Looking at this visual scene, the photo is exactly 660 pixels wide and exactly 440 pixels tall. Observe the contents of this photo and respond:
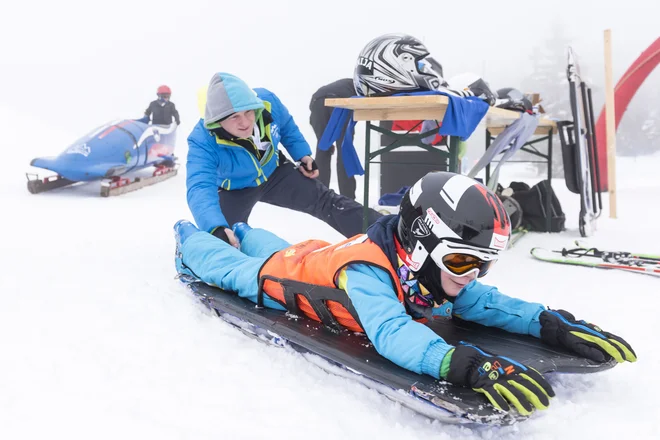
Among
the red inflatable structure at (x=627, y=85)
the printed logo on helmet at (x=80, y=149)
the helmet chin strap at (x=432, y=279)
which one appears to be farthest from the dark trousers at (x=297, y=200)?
the red inflatable structure at (x=627, y=85)

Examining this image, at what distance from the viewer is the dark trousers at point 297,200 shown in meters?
3.51

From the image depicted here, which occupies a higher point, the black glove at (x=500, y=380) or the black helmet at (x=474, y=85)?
the black helmet at (x=474, y=85)

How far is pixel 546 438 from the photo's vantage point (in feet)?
4.71

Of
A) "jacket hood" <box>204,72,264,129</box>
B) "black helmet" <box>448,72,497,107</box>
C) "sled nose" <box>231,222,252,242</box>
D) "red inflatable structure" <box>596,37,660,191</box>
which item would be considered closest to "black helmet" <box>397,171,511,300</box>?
"sled nose" <box>231,222,252,242</box>

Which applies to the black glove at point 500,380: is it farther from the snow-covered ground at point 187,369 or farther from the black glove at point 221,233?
the black glove at point 221,233

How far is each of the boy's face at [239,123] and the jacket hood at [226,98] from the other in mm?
64

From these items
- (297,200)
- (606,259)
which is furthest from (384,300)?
(606,259)

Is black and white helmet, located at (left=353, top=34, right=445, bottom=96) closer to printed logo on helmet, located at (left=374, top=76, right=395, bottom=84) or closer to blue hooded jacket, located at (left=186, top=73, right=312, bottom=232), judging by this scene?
printed logo on helmet, located at (left=374, top=76, right=395, bottom=84)

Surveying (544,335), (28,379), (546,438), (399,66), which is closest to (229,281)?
(28,379)

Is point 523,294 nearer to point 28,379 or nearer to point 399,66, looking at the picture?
point 399,66

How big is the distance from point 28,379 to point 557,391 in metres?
1.64

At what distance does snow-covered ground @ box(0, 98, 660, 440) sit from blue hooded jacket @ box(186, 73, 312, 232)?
0.46 m

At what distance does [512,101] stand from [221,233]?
9.56ft

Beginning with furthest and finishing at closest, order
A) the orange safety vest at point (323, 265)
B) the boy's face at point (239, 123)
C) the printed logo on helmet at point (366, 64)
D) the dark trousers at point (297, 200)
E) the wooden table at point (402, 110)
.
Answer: the printed logo on helmet at point (366, 64) < the dark trousers at point (297, 200) < the wooden table at point (402, 110) < the boy's face at point (239, 123) < the orange safety vest at point (323, 265)
